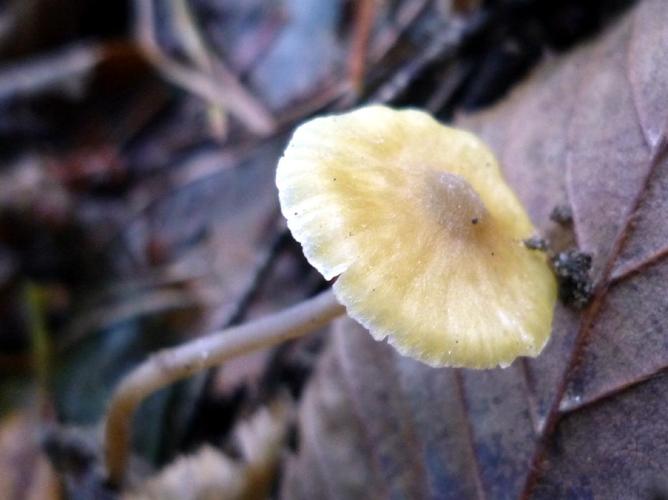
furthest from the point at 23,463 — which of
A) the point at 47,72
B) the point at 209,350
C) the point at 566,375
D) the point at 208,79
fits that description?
the point at 47,72

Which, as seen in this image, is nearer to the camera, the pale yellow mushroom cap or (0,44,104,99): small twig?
the pale yellow mushroom cap

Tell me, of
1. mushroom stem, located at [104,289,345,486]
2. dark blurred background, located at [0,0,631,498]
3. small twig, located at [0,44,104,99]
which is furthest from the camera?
small twig, located at [0,44,104,99]

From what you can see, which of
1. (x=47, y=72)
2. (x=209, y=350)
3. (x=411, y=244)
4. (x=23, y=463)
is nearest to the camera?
(x=411, y=244)

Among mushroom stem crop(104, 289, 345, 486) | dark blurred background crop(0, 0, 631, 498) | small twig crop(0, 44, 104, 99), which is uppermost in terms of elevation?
small twig crop(0, 44, 104, 99)

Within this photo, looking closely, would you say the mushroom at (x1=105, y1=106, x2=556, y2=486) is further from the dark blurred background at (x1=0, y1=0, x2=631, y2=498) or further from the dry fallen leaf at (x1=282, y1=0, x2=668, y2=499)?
the dark blurred background at (x1=0, y1=0, x2=631, y2=498)

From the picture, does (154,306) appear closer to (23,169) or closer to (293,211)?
(23,169)

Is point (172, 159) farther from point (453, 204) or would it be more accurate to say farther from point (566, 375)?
point (566, 375)

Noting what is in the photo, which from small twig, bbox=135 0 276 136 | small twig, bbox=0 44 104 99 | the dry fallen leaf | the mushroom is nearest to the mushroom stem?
the mushroom

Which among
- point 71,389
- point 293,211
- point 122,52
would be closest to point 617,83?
point 293,211
